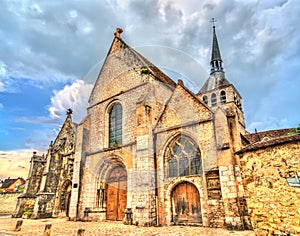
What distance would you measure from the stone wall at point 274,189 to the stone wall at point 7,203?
30645 mm

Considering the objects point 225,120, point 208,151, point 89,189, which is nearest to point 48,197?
point 89,189


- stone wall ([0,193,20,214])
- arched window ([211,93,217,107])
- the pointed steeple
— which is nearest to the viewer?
stone wall ([0,193,20,214])

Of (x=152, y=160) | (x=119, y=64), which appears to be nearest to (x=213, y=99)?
(x=119, y=64)

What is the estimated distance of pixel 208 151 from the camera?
10125mm

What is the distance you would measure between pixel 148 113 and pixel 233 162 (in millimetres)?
5176

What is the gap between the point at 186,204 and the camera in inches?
406

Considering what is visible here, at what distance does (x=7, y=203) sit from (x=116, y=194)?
22.2 meters

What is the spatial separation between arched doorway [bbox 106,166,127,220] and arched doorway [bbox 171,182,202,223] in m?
3.50

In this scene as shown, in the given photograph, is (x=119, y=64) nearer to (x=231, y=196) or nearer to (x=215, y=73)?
(x=231, y=196)

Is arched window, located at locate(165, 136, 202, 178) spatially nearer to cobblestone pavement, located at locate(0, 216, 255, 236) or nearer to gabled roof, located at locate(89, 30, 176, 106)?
cobblestone pavement, located at locate(0, 216, 255, 236)

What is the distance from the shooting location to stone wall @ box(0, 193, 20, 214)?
27141mm

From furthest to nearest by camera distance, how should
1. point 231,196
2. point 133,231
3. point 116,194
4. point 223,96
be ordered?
point 223,96 → point 116,194 → point 231,196 → point 133,231

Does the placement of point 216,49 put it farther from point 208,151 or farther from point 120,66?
point 208,151

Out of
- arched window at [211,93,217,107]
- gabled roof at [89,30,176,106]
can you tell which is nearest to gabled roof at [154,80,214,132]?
gabled roof at [89,30,176,106]
